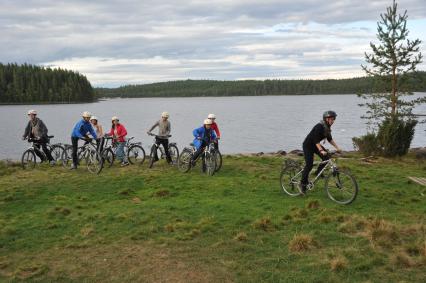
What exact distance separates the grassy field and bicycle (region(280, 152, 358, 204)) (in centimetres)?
27

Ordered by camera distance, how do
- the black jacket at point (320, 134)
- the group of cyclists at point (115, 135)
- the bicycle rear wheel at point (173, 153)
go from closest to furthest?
the black jacket at point (320, 134), the group of cyclists at point (115, 135), the bicycle rear wheel at point (173, 153)

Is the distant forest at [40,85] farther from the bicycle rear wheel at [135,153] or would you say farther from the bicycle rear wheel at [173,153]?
the bicycle rear wheel at [173,153]

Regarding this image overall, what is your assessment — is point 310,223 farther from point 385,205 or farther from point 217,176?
point 217,176

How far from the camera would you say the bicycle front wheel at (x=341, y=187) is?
1008cm

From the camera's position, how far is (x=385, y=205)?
10.1 meters

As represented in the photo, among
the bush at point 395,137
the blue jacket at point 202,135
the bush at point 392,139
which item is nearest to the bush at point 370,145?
the bush at point 392,139

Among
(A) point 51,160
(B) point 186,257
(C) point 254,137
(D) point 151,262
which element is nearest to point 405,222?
(B) point 186,257

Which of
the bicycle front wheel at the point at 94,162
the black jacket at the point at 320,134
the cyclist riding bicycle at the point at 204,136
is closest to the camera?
→ the black jacket at the point at 320,134

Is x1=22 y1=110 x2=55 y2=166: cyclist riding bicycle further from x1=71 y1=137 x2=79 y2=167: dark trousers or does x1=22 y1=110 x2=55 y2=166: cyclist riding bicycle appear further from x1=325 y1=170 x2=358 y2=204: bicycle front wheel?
x1=325 y1=170 x2=358 y2=204: bicycle front wheel

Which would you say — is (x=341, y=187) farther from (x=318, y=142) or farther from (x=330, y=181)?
(x=318, y=142)

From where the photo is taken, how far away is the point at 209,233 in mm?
8078

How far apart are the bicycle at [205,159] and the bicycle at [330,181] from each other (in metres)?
3.42

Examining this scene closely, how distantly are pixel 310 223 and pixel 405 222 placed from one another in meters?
1.79

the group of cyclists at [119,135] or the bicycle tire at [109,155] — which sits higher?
the group of cyclists at [119,135]
